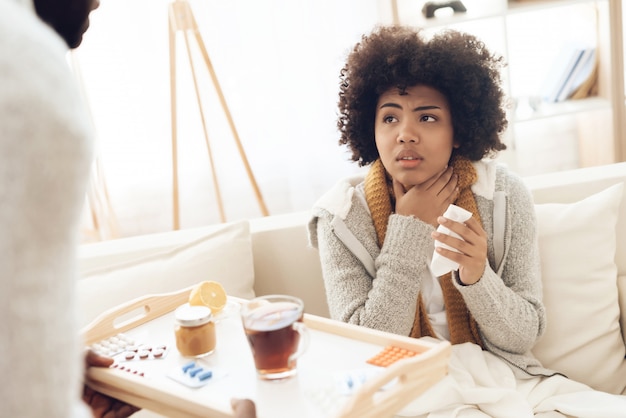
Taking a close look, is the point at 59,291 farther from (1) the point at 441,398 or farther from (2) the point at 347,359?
(1) the point at 441,398

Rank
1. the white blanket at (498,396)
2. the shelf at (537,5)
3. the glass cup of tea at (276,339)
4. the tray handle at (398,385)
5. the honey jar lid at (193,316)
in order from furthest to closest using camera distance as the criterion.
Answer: the shelf at (537,5)
the white blanket at (498,396)
the honey jar lid at (193,316)
the glass cup of tea at (276,339)
the tray handle at (398,385)

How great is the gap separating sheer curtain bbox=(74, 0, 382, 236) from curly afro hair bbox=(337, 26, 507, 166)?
1233mm

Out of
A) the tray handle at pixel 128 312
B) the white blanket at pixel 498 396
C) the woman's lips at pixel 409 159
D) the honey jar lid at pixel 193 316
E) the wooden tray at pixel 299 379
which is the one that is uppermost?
the woman's lips at pixel 409 159

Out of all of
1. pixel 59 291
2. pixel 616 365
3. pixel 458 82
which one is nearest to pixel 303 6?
pixel 458 82

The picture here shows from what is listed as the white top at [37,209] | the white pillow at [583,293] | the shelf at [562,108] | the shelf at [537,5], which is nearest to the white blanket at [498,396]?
the white pillow at [583,293]

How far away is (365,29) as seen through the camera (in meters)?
3.00

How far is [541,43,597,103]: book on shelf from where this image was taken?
9.70 ft

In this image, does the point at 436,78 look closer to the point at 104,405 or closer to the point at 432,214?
the point at 432,214

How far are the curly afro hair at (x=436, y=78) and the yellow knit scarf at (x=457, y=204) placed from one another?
2.7 inches

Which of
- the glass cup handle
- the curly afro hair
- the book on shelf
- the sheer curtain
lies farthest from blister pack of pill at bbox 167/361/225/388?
the book on shelf

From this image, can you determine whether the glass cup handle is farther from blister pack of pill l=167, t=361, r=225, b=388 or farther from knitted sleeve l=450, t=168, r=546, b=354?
knitted sleeve l=450, t=168, r=546, b=354

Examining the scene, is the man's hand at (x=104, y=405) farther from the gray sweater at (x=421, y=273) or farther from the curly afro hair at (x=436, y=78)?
the curly afro hair at (x=436, y=78)

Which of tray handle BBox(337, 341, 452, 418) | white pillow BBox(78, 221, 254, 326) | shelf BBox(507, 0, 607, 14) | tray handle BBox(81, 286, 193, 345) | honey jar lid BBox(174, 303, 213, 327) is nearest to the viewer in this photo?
tray handle BBox(337, 341, 452, 418)

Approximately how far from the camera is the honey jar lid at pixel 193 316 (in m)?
1.09
